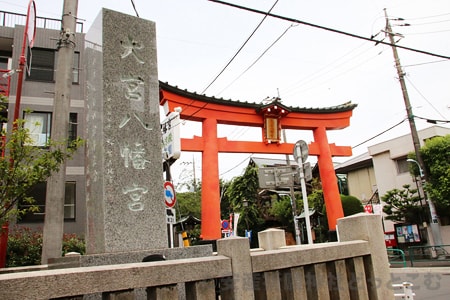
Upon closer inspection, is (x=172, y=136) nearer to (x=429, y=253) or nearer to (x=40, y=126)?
(x=40, y=126)

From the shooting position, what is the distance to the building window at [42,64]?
15481 mm

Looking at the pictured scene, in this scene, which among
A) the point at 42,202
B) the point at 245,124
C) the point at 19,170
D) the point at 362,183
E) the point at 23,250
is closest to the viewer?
the point at 19,170

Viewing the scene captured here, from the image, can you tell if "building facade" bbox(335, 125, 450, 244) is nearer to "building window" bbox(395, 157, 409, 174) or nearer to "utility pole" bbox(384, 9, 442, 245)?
"building window" bbox(395, 157, 409, 174)

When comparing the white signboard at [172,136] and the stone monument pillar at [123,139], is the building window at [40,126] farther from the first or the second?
the stone monument pillar at [123,139]

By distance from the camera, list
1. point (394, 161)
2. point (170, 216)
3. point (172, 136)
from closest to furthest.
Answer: point (170, 216) → point (172, 136) → point (394, 161)

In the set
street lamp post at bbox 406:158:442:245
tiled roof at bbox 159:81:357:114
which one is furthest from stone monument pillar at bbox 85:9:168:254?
street lamp post at bbox 406:158:442:245

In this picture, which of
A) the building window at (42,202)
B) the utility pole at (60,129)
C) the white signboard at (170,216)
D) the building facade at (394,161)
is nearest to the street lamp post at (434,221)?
the building facade at (394,161)

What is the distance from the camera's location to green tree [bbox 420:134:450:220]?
17.0 metres

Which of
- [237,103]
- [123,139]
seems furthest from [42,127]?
[123,139]

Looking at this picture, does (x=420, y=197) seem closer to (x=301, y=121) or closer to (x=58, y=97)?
(x=301, y=121)

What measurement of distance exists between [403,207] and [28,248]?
58.5ft

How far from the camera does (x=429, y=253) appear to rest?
50.1 feet

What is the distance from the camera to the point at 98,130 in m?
4.25

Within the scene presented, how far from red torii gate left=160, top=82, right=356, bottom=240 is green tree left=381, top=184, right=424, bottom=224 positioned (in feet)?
14.9
